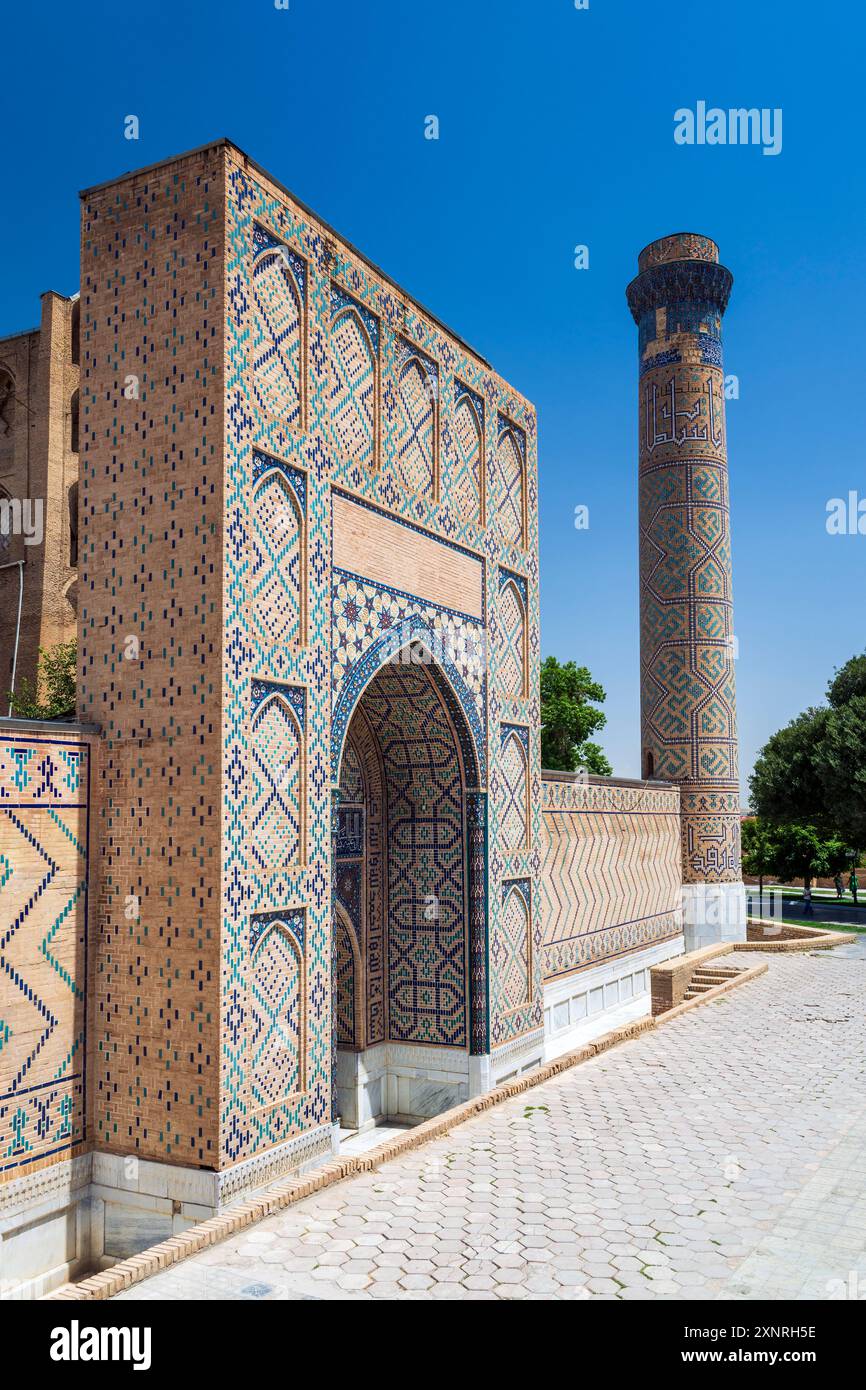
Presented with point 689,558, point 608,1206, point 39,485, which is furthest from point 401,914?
point 39,485

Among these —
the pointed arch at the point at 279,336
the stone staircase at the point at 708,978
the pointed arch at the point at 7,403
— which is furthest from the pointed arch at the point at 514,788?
Answer: the pointed arch at the point at 7,403

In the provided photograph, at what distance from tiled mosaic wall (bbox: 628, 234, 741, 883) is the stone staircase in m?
2.25

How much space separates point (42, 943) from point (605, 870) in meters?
7.04

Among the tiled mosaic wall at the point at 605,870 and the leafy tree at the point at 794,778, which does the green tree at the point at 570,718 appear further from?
the tiled mosaic wall at the point at 605,870

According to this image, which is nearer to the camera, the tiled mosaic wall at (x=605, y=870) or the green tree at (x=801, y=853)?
the tiled mosaic wall at (x=605, y=870)

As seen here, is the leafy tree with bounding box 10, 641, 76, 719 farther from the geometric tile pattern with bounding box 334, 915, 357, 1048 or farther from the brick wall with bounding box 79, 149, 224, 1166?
the brick wall with bounding box 79, 149, 224, 1166

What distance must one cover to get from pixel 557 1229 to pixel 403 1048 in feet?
10.3

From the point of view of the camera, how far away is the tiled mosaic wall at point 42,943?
13.3ft

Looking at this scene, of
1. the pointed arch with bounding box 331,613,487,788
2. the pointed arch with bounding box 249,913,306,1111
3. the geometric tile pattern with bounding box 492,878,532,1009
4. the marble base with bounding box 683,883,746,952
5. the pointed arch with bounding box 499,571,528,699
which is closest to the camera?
the pointed arch with bounding box 249,913,306,1111

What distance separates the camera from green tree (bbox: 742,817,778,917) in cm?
2730

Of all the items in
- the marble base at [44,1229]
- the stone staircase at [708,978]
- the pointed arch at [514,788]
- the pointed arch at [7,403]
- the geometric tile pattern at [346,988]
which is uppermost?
the pointed arch at [7,403]

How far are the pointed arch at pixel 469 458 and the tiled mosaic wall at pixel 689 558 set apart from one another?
7.23m

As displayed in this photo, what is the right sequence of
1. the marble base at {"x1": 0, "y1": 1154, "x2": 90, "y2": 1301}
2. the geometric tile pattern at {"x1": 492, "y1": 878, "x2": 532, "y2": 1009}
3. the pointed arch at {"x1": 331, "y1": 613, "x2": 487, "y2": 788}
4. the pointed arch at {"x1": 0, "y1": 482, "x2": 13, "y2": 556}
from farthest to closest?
the pointed arch at {"x1": 0, "y1": 482, "x2": 13, "y2": 556} < the geometric tile pattern at {"x1": 492, "y1": 878, "x2": 532, "y2": 1009} < the pointed arch at {"x1": 331, "y1": 613, "x2": 487, "y2": 788} < the marble base at {"x1": 0, "y1": 1154, "x2": 90, "y2": 1301}

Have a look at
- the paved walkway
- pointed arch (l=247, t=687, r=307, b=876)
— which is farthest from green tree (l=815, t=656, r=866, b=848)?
pointed arch (l=247, t=687, r=307, b=876)
